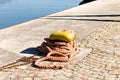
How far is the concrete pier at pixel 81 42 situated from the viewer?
8.09 meters

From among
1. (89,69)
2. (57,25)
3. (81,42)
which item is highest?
(57,25)

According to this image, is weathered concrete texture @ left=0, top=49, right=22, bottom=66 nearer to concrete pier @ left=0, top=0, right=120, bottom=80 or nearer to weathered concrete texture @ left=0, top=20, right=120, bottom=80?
concrete pier @ left=0, top=0, right=120, bottom=80

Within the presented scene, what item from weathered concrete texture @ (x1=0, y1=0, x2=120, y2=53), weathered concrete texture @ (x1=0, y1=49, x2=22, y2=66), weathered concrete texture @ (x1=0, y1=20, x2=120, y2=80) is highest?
weathered concrete texture @ (x1=0, y1=0, x2=120, y2=53)

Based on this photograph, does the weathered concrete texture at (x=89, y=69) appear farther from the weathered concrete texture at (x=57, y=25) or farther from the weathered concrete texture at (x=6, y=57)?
the weathered concrete texture at (x=57, y=25)

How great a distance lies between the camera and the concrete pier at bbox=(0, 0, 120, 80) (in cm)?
809

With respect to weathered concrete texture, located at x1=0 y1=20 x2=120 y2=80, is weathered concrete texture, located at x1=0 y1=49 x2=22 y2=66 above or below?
above

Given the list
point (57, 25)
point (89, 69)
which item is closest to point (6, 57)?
point (89, 69)

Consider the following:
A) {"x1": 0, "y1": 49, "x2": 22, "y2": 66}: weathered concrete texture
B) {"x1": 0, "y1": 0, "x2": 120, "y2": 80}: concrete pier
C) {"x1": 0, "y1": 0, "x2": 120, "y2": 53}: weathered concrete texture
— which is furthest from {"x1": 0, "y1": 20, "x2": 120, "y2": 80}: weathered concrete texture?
{"x1": 0, "y1": 0, "x2": 120, "y2": 53}: weathered concrete texture

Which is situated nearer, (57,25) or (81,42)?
(81,42)

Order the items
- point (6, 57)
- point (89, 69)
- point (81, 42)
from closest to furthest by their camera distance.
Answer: point (89, 69)
point (6, 57)
point (81, 42)

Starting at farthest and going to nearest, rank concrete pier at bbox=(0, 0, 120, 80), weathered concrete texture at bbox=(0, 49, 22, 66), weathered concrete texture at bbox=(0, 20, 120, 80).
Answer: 1. weathered concrete texture at bbox=(0, 49, 22, 66)
2. concrete pier at bbox=(0, 0, 120, 80)
3. weathered concrete texture at bbox=(0, 20, 120, 80)

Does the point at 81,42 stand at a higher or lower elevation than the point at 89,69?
higher

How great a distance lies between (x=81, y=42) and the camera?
36.0ft

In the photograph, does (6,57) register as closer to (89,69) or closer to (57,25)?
(89,69)
